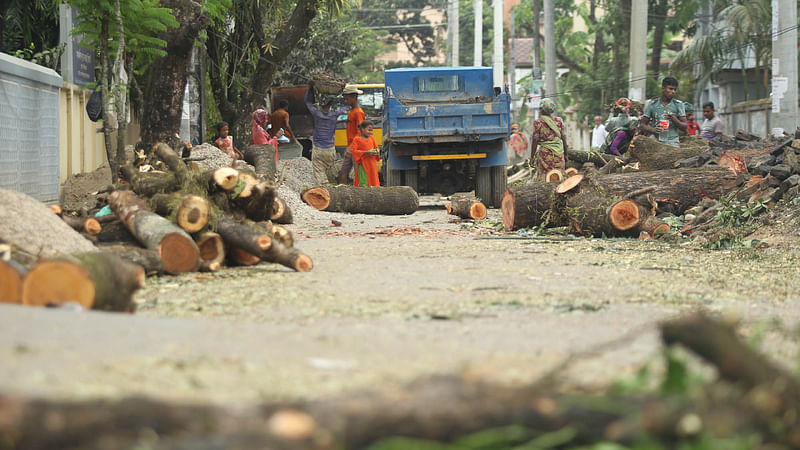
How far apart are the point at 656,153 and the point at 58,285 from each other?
11.6m

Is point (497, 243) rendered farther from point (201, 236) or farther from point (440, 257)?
point (201, 236)

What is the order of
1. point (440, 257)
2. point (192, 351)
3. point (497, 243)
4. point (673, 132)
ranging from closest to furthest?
point (192, 351), point (440, 257), point (497, 243), point (673, 132)

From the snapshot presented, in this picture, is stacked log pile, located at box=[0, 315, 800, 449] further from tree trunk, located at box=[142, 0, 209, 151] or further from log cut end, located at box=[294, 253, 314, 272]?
tree trunk, located at box=[142, 0, 209, 151]

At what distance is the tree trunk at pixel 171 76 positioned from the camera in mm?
12047

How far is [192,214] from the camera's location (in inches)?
290

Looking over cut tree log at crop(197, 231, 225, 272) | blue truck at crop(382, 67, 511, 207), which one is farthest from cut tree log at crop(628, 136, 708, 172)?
cut tree log at crop(197, 231, 225, 272)

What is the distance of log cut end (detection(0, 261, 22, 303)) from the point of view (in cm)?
427

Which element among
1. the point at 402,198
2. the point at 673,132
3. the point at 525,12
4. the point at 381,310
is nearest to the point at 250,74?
the point at 402,198

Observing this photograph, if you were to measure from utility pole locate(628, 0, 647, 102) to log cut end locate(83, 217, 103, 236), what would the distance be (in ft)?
55.0

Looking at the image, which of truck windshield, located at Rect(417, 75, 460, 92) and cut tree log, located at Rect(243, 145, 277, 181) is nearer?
cut tree log, located at Rect(243, 145, 277, 181)

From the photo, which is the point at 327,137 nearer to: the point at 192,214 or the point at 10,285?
the point at 192,214

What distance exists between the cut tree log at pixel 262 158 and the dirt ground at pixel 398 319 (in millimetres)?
5941

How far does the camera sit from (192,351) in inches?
124

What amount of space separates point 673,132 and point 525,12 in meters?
34.2
